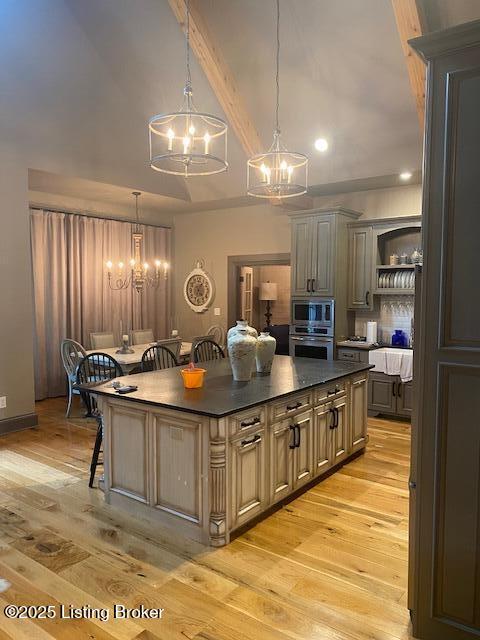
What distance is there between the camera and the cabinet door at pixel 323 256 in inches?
245

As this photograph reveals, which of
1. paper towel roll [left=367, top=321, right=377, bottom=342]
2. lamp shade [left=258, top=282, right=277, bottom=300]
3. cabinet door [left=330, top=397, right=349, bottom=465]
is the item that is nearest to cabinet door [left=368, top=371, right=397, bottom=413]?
paper towel roll [left=367, top=321, right=377, bottom=342]

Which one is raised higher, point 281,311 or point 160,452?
point 281,311

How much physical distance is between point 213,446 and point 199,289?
574cm

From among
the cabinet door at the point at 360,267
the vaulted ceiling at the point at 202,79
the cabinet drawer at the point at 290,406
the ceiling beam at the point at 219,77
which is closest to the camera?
the cabinet drawer at the point at 290,406

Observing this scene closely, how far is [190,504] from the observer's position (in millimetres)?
3090

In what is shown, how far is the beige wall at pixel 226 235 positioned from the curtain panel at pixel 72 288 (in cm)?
81

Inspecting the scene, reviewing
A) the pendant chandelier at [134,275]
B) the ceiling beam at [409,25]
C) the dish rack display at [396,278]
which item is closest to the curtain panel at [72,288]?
the pendant chandelier at [134,275]

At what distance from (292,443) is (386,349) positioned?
9.44 feet

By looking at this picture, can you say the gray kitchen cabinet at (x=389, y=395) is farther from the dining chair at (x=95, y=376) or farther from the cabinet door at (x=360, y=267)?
the dining chair at (x=95, y=376)

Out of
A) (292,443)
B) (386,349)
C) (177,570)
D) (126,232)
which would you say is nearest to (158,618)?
(177,570)

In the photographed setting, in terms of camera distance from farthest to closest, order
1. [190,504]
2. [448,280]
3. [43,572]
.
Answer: [190,504]
[43,572]
[448,280]

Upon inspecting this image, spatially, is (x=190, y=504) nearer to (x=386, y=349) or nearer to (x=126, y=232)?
(x=386, y=349)

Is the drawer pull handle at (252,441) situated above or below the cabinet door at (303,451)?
above

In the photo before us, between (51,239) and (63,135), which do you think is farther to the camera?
(51,239)
